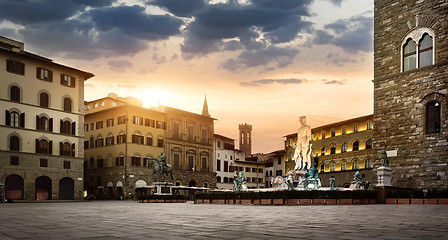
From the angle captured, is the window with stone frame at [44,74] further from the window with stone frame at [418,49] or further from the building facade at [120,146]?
the window with stone frame at [418,49]

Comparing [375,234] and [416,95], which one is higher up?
[416,95]

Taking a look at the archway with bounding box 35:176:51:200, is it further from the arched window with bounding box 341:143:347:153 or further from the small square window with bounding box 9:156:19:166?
the arched window with bounding box 341:143:347:153

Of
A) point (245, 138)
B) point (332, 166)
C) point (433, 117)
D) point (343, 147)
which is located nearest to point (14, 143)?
point (433, 117)

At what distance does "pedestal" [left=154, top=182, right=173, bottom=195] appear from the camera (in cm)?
4044

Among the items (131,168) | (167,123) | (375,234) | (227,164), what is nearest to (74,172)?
(131,168)

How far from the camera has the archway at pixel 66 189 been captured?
48469mm

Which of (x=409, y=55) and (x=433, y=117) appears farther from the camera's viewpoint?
(x=409, y=55)

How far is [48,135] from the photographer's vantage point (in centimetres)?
4772

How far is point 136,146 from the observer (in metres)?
60.4

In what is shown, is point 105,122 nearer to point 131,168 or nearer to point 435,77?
point 131,168

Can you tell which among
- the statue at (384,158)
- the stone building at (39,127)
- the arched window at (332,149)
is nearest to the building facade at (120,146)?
the stone building at (39,127)

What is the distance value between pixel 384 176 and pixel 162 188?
2124 centimetres

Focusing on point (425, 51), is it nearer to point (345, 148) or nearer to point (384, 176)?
point (384, 176)

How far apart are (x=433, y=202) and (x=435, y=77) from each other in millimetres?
7991
